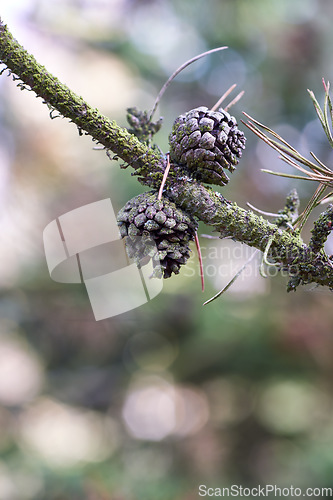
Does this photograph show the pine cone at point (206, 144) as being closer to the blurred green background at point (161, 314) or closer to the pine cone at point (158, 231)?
the pine cone at point (158, 231)

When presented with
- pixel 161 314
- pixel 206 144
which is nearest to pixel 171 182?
pixel 206 144

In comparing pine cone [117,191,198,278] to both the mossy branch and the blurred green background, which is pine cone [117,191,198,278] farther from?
the blurred green background

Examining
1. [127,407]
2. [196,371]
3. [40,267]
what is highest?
[40,267]

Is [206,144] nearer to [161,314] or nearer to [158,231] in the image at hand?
[158,231]

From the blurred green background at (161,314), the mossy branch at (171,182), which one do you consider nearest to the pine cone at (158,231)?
the mossy branch at (171,182)

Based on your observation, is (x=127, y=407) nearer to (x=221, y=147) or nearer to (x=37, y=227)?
(x=37, y=227)

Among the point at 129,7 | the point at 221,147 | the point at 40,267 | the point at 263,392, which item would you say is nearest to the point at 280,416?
the point at 263,392
